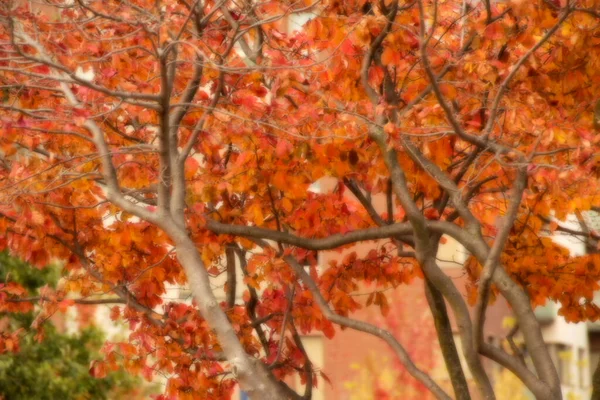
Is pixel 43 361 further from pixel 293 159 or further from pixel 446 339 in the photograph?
pixel 293 159

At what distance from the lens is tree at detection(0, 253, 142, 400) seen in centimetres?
1473

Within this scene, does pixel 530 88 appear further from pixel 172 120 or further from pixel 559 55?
pixel 172 120

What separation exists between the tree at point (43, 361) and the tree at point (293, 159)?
5.71 m

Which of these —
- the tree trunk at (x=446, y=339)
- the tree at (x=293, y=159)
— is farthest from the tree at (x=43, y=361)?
the tree trunk at (x=446, y=339)

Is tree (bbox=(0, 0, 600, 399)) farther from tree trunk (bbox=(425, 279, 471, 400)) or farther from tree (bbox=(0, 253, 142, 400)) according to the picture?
tree (bbox=(0, 253, 142, 400))

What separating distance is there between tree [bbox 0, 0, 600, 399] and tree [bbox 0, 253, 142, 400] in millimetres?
5708

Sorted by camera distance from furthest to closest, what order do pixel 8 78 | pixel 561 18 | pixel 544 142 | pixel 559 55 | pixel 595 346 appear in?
1. pixel 595 346
2. pixel 8 78
3. pixel 559 55
4. pixel 544 142
5. pixel 561 18

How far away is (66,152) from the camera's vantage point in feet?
28.8

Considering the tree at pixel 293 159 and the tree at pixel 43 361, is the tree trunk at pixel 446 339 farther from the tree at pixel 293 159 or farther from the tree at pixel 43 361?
the tree at pixel 43 361

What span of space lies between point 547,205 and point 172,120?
2.87m

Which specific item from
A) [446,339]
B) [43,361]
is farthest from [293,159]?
[43,361]

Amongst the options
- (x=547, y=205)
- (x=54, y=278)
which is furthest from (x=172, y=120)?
(x=54, y=278)

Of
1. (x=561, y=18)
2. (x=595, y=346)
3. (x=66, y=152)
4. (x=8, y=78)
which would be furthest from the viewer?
(x=595, y=346)

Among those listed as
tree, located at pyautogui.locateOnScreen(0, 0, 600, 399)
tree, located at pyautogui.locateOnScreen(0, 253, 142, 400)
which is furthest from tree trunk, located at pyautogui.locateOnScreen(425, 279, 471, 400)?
tree, located at pyautogui.locateOnScreen(0, 253, 142, 400)
